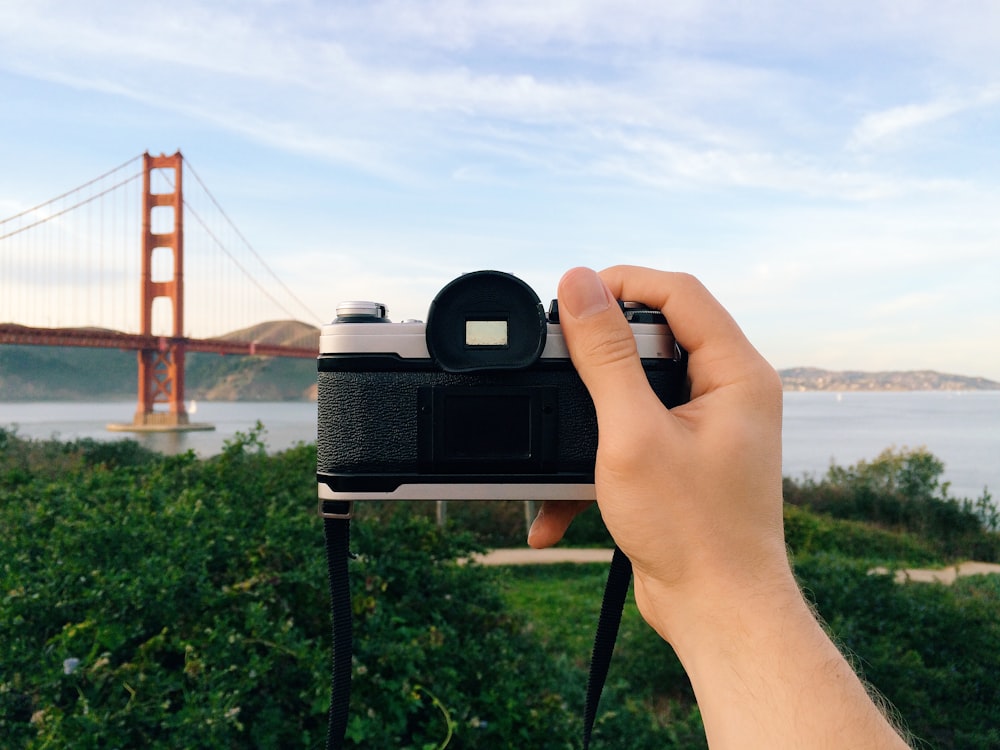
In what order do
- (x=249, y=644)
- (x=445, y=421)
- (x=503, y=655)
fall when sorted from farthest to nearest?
(x=503, y=655) < (x=249, y=644) < (x=445, y=421)

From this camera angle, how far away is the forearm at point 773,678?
84 centimetres

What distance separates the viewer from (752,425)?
38.8 inches

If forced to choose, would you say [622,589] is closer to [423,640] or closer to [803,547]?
[423,640]

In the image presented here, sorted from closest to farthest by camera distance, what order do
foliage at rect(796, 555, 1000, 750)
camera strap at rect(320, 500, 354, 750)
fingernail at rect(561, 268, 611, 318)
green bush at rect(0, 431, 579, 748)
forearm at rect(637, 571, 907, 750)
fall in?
forearm at rect(637, 571, 907, 750) < fingernail at rect(561, 268, 611, 318) < camera strap at rect(320, 500, 354, 750) < green bush at rect(0, 431, 579, 748) < foliage at rect(796, 555, 1000, 750)

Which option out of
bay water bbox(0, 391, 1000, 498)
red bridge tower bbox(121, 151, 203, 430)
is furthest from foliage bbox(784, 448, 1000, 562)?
red bridge tower bbox(121, 151, 203, 430)

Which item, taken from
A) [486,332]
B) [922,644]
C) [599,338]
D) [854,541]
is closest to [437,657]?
[486,332]

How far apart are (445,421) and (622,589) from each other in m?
0.40

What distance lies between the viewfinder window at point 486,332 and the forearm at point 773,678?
46 cm

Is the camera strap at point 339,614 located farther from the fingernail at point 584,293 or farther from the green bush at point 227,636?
the green bush at point 227,636

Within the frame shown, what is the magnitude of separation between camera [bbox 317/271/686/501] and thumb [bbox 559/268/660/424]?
0.07m

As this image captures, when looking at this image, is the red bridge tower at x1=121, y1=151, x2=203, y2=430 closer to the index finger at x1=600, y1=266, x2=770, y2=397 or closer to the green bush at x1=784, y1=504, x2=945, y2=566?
the green bush at x1=784, y1=504, x2=945, y2=566

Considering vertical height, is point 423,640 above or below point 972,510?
above

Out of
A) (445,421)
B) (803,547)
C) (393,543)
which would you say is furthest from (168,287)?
(445,421)

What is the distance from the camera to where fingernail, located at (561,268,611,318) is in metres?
1.06
